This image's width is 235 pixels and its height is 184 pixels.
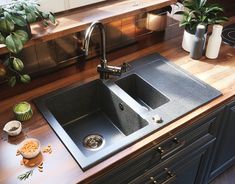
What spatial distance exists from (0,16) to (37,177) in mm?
665

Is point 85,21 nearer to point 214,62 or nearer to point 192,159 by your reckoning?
point 214,62

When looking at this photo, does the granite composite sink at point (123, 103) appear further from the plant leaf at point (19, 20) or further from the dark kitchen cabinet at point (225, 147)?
the plant leaf at point (19, 20)

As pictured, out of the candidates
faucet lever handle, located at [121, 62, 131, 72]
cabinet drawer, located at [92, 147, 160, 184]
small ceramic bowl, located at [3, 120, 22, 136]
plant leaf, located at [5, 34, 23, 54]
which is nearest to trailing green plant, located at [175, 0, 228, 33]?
faucet lever handle, located at [121, 62, 131, 72]

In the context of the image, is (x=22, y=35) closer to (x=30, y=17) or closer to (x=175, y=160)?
(x=30, y=17)

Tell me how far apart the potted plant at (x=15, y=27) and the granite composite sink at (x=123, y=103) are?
0.66 ft

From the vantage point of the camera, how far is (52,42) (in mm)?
1467

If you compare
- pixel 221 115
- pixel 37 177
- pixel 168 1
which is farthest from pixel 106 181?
pixel 168 1

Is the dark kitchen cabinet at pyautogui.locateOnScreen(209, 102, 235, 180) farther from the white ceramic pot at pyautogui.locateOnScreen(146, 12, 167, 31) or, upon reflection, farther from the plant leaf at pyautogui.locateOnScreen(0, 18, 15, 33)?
the plant leaf at pyautogui.locateOnScreen(0, 18, 15, 33)

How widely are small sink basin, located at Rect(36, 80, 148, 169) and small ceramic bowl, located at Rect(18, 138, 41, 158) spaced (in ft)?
0.64

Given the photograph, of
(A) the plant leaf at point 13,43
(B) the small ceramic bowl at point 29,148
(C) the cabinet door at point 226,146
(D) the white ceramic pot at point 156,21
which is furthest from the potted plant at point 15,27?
(C) the cabinet door at point 226,146

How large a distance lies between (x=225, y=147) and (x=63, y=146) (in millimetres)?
1075

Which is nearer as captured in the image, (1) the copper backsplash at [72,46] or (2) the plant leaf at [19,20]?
(2) the plant leaf at [19,20]

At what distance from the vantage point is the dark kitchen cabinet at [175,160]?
1.17 metres

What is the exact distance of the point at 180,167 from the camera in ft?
4.75
